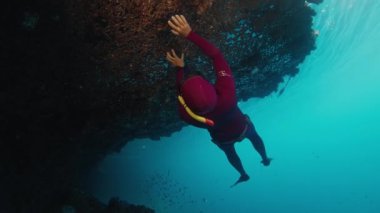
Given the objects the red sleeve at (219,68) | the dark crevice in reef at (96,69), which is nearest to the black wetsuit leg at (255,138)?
the dark crevice in reef at (96,69)

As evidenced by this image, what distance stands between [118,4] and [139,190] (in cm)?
2081

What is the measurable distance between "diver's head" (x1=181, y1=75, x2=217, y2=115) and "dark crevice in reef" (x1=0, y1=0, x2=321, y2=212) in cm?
203

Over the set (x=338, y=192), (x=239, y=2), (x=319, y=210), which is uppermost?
(x=239, y=2)

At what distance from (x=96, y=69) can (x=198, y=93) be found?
142 inches

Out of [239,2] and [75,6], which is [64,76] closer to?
[75,6]

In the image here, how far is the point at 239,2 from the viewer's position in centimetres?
650

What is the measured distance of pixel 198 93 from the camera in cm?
475

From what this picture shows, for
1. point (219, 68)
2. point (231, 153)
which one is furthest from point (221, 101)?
point (231, 153)

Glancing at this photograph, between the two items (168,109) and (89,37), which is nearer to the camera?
(89,37)

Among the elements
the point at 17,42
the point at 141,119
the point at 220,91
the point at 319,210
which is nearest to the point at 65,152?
the point at 141,119

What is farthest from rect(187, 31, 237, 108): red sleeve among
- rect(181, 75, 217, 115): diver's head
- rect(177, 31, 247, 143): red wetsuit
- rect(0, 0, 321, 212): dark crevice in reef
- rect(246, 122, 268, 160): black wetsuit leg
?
rect(246, 122, 268, 160): black wetsuit leg

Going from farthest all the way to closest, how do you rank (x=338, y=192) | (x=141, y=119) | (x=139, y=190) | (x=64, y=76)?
(x=338, y=192) → (x=139, y=190) → (x=141, y=119) → (x=64, y=76)

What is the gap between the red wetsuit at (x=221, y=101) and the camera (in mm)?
5078

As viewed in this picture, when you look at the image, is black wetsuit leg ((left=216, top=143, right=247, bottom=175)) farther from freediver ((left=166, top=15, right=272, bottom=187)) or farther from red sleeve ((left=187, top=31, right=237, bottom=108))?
red sleeve ((left=187, top=31, right=237, bottom=108))
